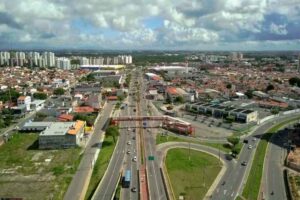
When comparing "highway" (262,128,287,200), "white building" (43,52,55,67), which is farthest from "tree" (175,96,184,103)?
"white building" (43,52,55,67)

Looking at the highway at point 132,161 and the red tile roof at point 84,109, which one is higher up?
the red tile roof at point 84,109

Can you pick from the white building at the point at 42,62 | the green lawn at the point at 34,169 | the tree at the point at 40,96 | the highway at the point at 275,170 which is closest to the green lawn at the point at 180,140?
the highway at the point at 275,170

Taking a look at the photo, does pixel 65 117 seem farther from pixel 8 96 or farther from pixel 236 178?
pixel 236 178

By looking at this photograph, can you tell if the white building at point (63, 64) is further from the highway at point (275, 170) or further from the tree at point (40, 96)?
the highway at point (275, 170)

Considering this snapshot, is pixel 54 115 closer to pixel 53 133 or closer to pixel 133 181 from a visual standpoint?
pixel 53 133

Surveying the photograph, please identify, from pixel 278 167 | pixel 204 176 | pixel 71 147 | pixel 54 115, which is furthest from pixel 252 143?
pixel 54 115
